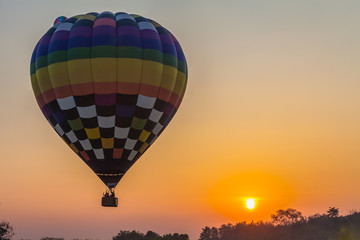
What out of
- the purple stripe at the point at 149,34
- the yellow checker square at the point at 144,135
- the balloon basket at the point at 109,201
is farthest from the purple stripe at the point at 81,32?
the balloon basket at the point at 109,201

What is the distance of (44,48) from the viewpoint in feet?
98.0

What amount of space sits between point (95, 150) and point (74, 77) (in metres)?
4.06

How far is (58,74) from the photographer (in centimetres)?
2878

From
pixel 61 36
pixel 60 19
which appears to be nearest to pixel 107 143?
pixel 61 36

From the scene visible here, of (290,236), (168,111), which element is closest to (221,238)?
(290,236)

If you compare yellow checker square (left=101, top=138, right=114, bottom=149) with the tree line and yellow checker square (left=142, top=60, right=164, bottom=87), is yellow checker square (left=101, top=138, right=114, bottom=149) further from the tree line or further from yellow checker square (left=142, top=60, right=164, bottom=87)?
the tree line

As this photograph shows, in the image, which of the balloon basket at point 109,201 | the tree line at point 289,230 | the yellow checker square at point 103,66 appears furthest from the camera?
the tree line at point 289,230

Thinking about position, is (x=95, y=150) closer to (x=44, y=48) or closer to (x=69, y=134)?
(x=69, y=134)

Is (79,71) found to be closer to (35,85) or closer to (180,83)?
(35,85)

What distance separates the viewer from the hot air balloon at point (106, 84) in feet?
93.6

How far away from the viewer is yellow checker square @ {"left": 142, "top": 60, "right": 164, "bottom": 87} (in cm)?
2891

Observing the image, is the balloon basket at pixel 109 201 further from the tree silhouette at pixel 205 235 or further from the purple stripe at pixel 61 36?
the tree silhouette at pixel 205 235

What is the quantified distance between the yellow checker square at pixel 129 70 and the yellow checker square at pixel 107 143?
327 centimetres

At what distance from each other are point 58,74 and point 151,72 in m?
4.83
